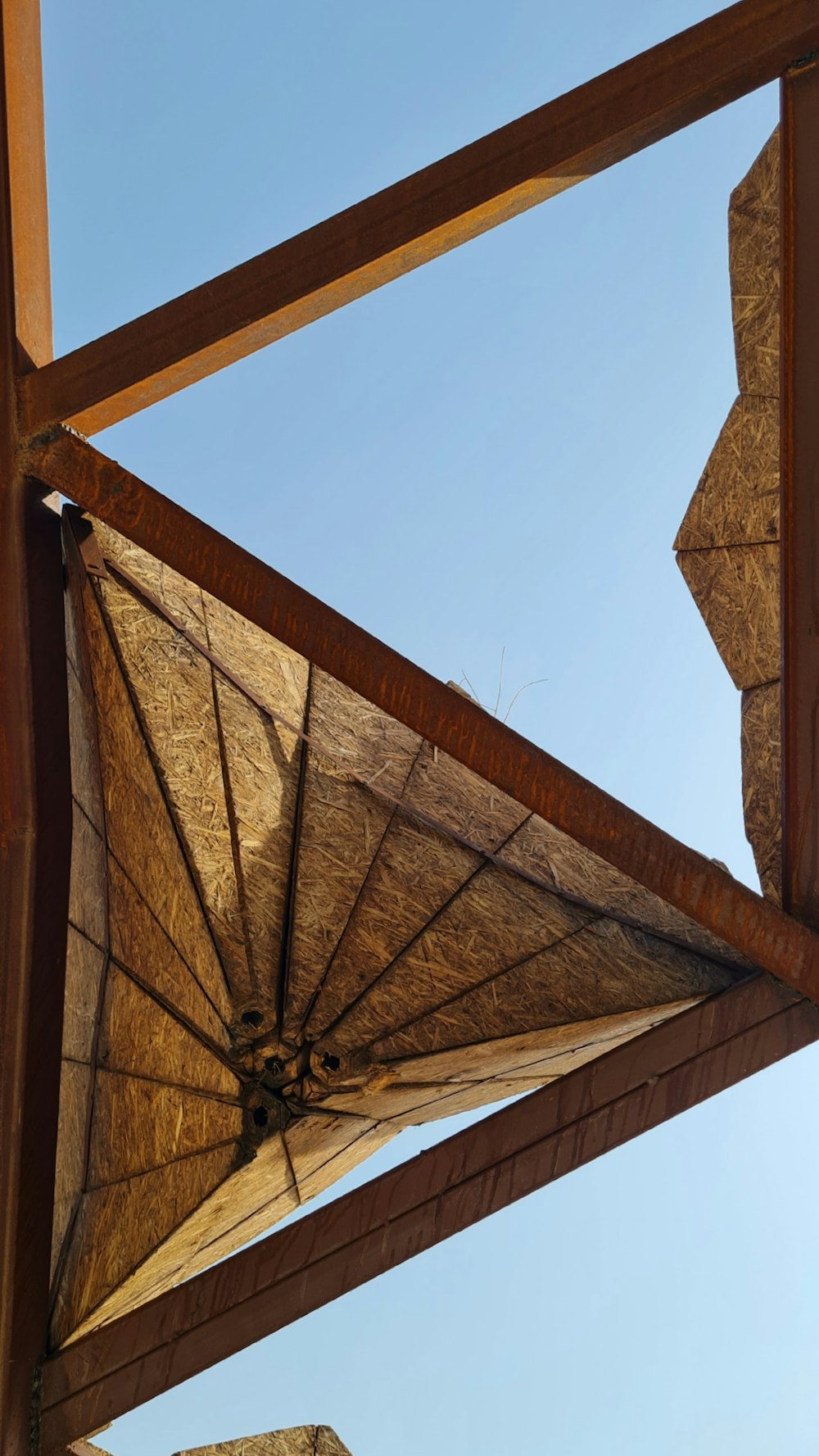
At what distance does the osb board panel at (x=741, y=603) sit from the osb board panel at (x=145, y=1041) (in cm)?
277

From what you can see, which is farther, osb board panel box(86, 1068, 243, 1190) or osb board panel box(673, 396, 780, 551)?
osb board panel box(86, 1068, 243, 1190)

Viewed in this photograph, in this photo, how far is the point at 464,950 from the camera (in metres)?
5.33

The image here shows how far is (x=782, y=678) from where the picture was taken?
12.1ft

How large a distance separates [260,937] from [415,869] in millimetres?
771

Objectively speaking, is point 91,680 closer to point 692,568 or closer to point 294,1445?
point 692,568

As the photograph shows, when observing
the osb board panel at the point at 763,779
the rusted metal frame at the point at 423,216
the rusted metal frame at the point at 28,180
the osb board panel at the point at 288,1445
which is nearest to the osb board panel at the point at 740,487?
the osb board panel at the point at 763,779

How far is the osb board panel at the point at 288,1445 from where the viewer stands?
4.60 m

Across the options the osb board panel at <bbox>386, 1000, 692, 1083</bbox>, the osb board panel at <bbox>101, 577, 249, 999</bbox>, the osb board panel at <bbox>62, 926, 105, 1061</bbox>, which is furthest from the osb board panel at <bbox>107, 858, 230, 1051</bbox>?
the osb board panel at <bbox>386, 1000, 692, 1083</bbox>

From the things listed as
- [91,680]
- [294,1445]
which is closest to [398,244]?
[91,680]

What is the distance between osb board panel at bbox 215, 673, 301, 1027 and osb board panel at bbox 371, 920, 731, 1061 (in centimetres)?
60

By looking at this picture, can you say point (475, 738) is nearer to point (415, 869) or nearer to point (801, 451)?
point (801, 451)

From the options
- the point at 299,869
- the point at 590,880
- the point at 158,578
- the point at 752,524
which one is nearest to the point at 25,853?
the point at 158,578

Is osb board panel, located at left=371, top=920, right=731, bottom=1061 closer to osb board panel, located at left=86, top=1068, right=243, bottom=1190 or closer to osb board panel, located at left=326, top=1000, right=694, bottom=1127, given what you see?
osb board panel, located at left=326, top=1000, right=694, bottom=1127

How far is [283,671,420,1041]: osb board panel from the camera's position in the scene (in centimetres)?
546
